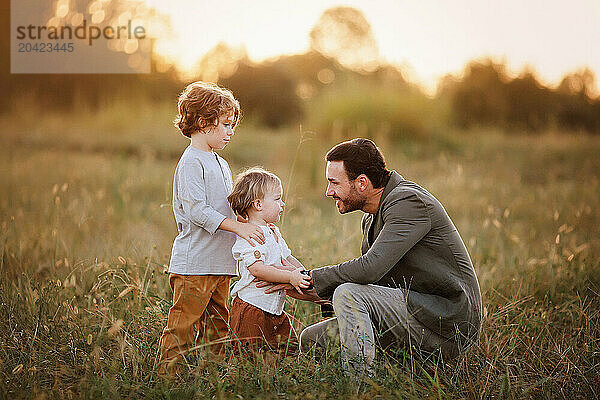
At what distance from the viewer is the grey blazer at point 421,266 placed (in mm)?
3240

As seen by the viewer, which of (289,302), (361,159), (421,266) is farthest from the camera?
(289,302)

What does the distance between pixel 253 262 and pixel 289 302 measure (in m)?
0.96

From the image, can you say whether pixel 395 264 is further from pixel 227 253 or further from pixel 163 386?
pixel 163 386

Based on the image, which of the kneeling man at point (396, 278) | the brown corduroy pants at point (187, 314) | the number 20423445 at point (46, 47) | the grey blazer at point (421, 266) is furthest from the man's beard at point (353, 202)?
the number 20423445 at point (46, 47)

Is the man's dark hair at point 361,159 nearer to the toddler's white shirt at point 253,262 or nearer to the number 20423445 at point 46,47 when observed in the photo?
the toddler's white shirt at point 253,262

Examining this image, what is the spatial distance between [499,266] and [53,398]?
3.35 meters

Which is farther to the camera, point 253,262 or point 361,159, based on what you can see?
point 361,159

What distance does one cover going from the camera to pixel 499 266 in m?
5.09

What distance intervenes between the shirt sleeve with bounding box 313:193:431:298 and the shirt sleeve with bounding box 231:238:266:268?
0.28 meters

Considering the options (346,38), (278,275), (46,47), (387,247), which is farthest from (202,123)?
(346,38)

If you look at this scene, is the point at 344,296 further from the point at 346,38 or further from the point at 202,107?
the point at 346,38

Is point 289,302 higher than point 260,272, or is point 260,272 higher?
point 260,272

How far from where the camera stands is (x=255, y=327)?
128 inches

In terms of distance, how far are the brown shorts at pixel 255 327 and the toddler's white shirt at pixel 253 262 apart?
31 mm
